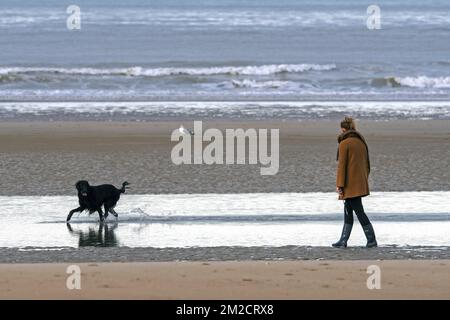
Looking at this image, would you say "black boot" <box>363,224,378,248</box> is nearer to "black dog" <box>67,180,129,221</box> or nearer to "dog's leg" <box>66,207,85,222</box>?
"black dog" <box>67,180,129,221</box>

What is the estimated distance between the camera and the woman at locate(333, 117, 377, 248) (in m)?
11.2

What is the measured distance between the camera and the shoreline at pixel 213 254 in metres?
10.5

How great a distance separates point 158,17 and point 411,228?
76907 mm

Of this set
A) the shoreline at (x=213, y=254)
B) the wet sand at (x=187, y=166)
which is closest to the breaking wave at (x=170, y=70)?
the wet sand at (x=187, y=166)

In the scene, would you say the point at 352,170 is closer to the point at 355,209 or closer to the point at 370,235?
the point at 355,209

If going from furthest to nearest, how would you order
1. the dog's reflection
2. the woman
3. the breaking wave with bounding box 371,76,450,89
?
the breaking wave with bounding box 371,76,450,89, the dog's reflection, the woman

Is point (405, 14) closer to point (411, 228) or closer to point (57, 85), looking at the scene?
point (57, 85)

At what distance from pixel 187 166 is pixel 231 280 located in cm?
862

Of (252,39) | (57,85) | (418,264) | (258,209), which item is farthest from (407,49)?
(418,264)

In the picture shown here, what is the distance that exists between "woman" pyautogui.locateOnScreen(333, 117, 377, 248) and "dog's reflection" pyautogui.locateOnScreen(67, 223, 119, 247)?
2.41 m

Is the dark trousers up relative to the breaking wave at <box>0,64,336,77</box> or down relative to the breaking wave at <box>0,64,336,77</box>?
down

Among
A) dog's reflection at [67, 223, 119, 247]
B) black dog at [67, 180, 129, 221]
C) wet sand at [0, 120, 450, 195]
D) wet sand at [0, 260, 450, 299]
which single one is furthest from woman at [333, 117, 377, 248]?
wet sand at [0, 120, 450, 195]

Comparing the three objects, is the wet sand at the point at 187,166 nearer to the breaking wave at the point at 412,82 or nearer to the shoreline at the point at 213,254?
the shoreline at the point at 213,254

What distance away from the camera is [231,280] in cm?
921
